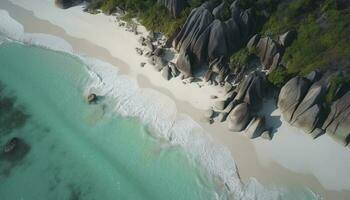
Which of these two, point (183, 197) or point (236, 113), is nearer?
point (183, 197)

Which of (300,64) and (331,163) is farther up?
(300,64)

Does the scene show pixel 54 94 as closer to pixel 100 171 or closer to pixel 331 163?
pixel 100 171

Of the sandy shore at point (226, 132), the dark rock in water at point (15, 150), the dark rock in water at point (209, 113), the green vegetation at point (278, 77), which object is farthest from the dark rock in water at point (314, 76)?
the dark rock in water at point (15, 150)

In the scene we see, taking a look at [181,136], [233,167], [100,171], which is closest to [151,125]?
[181,136]

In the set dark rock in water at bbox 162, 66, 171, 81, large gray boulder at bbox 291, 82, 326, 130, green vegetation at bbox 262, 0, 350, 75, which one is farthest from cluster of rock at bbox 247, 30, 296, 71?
dark rock in water at bbox 162, 66, 171, 81

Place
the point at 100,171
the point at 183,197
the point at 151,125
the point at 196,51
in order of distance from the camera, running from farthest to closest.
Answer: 1. the point at 196,51
2. the point at 151,125
3. the point at 100,171
4. the point at 183,197
